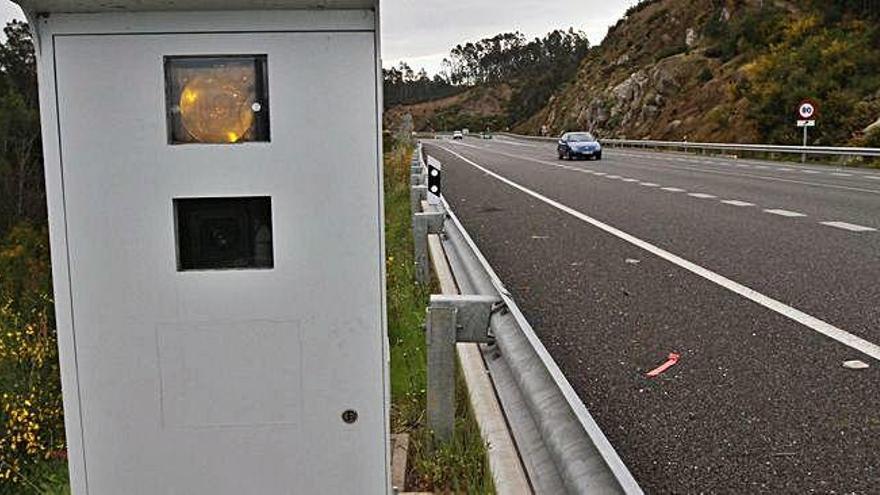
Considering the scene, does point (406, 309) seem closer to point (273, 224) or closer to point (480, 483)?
point (480, 483)

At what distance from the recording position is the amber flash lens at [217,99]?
192cm

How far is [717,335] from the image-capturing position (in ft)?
19.6

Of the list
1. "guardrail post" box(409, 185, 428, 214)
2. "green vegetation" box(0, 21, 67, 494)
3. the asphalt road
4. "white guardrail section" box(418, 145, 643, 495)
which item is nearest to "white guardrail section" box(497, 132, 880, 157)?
the asphalt road

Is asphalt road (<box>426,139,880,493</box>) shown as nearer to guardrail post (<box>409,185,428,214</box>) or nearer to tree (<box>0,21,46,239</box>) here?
guardrail post (<box>409,185,428,214</box>)

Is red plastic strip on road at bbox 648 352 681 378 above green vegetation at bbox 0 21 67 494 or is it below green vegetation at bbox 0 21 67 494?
above

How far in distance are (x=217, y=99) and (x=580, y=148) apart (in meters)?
34.2

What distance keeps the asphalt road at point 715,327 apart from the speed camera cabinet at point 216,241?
6.54ft

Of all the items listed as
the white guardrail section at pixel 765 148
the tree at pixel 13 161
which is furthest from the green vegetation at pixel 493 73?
the tree at pixel 13 161

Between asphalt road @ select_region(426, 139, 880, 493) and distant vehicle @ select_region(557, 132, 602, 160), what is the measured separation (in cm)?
2060

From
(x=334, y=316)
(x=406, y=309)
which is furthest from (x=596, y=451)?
(x=406, y=309)

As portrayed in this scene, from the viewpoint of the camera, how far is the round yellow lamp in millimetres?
1934

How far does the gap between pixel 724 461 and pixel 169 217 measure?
8.96 ft

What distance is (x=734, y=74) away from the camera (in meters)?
48.6

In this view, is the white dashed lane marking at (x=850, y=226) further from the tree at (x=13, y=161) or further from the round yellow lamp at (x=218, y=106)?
the tree at (x=13, y=161)
